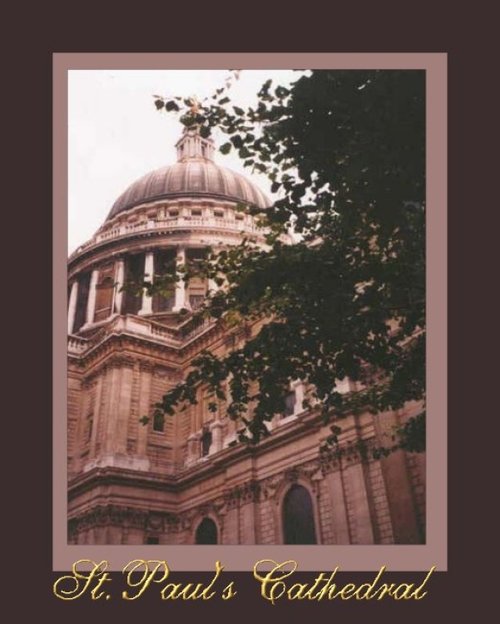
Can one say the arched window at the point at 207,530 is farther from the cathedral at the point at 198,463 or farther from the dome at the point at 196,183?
the dome at the point at 196,183

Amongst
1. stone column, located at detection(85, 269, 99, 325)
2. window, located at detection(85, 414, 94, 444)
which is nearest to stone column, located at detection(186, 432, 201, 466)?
window, located at detection(85, 414, 94, 444)

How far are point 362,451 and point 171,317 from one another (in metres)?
17.7

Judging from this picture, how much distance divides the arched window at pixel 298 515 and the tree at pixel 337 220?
25.4ft

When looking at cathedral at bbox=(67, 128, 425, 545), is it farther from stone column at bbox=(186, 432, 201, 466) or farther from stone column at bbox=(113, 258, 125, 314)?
stone column at bbox=(113, 258, 125, 314)

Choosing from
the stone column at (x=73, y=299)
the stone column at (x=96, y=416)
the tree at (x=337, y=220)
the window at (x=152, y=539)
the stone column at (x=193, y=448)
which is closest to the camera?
the tree at (x=337, y=220)

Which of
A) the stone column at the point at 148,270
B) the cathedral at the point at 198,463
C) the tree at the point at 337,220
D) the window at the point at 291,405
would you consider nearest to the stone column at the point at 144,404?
the cathedral at the point at 198,463

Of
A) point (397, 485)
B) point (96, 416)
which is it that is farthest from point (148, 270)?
point (397, 485)

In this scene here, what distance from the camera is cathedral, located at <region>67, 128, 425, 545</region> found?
47.9ft

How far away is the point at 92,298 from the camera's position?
35.0 metres

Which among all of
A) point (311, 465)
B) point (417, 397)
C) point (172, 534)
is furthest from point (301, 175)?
point (172, 534)

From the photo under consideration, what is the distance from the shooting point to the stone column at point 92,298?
109 ft

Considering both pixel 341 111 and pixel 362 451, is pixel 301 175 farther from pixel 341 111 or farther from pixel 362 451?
pixel 362 451

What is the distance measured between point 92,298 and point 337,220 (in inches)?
1057

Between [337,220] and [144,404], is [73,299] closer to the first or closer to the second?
[144,404]
